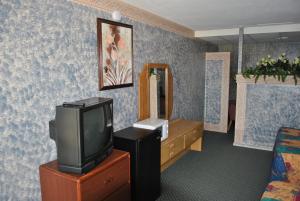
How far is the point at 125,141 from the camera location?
2.44 m

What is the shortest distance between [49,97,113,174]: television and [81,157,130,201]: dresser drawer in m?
0.11

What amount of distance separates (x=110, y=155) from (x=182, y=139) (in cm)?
160

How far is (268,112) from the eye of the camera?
443cm

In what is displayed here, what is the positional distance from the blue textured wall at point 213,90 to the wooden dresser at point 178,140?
1532mm

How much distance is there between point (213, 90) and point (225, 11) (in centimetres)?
267

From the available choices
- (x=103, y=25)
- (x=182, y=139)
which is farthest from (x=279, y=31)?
(x=103, y=25)

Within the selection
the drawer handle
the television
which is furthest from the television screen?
the drawer handle

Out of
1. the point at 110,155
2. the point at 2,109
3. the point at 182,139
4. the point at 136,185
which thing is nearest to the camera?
the point at 2,109

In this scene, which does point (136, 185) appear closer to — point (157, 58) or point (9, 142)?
point (9, 142)

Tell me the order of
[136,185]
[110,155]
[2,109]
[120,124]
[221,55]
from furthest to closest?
[221,55] < [120,124] < [136,185] < [110,155] < [2,109]

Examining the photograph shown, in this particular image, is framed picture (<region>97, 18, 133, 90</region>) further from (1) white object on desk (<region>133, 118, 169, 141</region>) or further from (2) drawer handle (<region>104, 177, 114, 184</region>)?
(2) drawer handle (<region>104, 177, 114, 184</region>)

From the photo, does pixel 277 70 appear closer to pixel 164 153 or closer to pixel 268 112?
pixel 268 112

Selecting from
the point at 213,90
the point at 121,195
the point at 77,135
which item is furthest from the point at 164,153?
the point at 213,90

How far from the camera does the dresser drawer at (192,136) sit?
3686 mm
